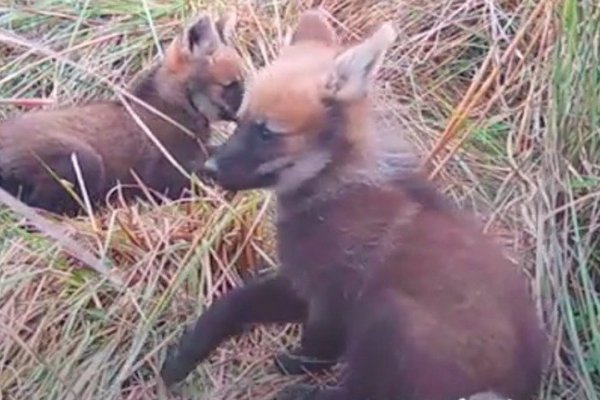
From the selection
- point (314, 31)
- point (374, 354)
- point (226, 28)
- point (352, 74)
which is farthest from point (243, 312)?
point (226, 28)

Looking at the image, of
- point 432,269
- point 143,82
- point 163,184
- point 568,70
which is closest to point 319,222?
point 432,269

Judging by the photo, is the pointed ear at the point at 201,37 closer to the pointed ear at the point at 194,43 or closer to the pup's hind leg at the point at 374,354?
the pointed ear at the point at 194,43

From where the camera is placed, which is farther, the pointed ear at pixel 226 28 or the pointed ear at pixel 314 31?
the pointed ear at pixel 226 28

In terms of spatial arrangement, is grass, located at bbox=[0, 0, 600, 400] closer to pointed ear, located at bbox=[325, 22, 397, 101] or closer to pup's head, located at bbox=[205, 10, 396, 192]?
pup's head, located at bbox=[205, 10, 396, 192]

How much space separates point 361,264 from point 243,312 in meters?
0.35

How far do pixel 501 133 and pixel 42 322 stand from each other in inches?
51.1

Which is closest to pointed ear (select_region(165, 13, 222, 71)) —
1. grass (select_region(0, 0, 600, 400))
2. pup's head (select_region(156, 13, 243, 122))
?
pup's head (select_region(156, 13, 243, 122))

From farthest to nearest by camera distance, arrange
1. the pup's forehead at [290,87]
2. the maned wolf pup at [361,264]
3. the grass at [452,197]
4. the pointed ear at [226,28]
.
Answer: the pointed ear at [226,28] < the grass at [452,197] < the pup's forehead at [290,87] < the maned wolf pup at [361,264]

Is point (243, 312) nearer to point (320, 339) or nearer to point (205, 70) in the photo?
point (320, 339)

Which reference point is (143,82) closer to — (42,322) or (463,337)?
(42,322)

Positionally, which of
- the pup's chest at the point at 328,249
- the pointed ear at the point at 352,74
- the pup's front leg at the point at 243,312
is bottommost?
the pup's front leg at the point at 243,312

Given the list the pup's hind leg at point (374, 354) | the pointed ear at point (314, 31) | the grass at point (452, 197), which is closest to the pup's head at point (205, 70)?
the grass at point (452, 197)

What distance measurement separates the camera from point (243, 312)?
3832 mm

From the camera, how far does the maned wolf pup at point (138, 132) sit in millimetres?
5281
